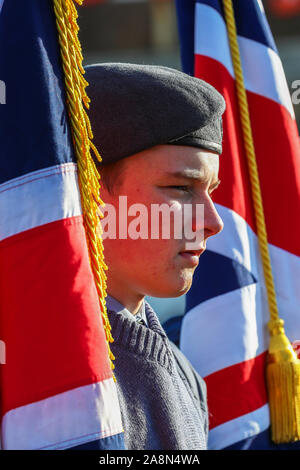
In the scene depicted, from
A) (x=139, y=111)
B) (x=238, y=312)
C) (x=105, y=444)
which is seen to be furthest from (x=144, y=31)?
(x=105, y=444)

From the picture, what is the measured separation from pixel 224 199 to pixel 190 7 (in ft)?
1.81

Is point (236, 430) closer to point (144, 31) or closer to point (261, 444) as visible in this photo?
point (261, 444)

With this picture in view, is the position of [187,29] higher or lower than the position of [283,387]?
higher

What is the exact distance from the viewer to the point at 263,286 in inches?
74.1

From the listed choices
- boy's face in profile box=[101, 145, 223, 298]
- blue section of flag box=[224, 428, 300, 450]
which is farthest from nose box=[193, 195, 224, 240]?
blue section of flag box=[224, 428, 300, 450]

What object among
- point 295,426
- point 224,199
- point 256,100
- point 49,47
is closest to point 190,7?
point 256,100

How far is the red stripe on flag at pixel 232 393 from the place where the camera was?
1763mm

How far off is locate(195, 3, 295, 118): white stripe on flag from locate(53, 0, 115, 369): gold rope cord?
0.86m

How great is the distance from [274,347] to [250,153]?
1.66ft

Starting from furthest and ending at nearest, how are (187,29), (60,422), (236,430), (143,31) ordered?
(143,31), (187,29), (236,430), (60,422)

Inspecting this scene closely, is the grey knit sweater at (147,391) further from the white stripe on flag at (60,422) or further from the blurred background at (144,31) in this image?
the blurred background at (144,31)

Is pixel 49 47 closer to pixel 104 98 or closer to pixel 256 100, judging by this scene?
pixel 104 98

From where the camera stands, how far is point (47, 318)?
104 centimetres
